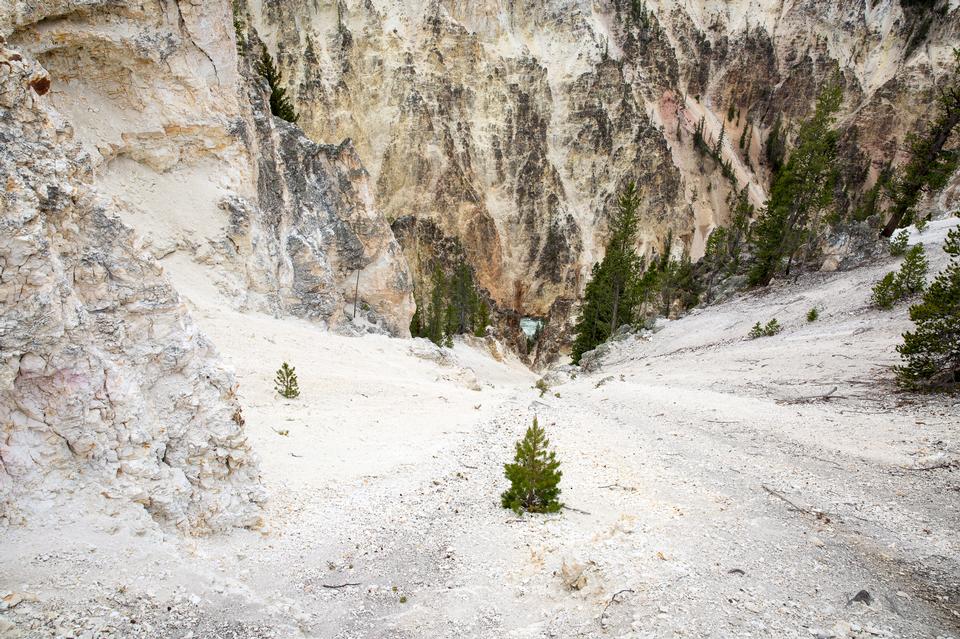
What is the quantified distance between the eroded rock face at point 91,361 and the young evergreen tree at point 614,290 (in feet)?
117

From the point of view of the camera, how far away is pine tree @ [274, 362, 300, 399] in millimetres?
12531

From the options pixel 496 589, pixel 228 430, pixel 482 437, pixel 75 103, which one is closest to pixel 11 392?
pixel 228 430

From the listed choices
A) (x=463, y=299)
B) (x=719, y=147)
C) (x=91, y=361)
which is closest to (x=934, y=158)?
(x=91, y=361)

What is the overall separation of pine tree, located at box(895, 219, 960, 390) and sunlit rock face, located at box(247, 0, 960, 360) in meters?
50.6

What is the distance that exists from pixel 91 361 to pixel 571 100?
68035 millimetres

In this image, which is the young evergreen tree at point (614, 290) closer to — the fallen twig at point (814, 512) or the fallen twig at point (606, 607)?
the fallen twig at point (814, 512)

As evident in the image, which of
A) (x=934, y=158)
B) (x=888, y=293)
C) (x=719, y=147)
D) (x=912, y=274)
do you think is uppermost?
(x=719, y=147)

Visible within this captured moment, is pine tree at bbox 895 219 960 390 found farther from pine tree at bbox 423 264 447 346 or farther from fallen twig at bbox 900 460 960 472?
pine tree at bbox 423 264 447 346

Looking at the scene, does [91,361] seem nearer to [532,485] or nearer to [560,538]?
[532,485]

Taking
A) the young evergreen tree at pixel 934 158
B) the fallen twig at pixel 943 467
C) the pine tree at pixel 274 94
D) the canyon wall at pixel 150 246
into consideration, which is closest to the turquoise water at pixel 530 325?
the canyon wall at pixel 150 246

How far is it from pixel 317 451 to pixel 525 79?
6269 centimetres

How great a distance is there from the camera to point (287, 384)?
12594 millimetres

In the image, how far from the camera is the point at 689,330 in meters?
29.7

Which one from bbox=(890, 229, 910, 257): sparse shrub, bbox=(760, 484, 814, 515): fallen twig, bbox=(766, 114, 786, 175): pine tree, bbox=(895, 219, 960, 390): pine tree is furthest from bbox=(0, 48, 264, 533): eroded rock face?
bbox=(766, 114, 786, 175): pine tree
